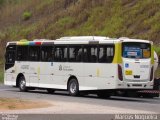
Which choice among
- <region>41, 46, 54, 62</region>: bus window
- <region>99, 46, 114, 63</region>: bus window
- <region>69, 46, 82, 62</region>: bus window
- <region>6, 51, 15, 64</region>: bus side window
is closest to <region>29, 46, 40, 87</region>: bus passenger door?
<region>41, 46, 54, 62</region>: bus window

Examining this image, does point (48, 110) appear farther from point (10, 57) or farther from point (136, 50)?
point (10, 57)

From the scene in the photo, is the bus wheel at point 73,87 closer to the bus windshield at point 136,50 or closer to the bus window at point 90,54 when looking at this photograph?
the bus window at point 90,54

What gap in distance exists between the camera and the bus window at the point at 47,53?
115 feet

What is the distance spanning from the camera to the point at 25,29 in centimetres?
6519

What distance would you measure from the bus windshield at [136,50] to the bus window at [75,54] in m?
3.06

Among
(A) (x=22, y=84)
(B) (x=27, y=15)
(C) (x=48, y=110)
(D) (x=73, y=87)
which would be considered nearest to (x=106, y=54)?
(D) (x=73, y=87)

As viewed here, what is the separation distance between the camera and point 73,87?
33.1 metres

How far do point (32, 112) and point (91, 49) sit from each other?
11966 mm

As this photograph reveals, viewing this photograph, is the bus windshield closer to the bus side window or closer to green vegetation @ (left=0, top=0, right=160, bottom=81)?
the bus side window

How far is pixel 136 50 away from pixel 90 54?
2547 mm

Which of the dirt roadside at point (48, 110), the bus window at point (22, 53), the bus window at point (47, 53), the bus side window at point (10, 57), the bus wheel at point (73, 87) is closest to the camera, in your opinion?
the dirt roadside at point (48, 110)

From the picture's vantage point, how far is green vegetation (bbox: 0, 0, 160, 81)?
51000 millimetres

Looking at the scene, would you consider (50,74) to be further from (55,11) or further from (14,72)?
(55,11)

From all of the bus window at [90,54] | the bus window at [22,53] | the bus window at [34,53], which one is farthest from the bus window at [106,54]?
the bus window at [22,53]
